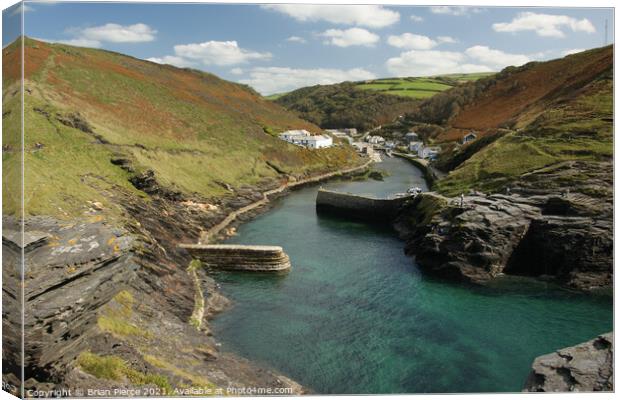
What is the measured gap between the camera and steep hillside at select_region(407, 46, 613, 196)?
4506cm

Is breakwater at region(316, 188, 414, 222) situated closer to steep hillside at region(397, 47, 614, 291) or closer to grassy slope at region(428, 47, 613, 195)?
steep hillside at region(397, 47, 614, 291)

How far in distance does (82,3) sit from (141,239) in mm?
21743

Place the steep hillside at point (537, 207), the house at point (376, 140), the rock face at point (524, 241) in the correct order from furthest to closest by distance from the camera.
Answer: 1. the house at point (376, 140)
2. the steep hillside at point (537, 207)
3. the rock face at point (524, 241)

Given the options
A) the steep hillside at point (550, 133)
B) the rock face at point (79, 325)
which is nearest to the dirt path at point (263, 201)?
the steep hillside at point (550, 133)

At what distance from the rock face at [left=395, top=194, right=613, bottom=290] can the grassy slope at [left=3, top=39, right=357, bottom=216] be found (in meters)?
27.9

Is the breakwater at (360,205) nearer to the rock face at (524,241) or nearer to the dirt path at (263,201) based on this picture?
the dirt path at (263,201)

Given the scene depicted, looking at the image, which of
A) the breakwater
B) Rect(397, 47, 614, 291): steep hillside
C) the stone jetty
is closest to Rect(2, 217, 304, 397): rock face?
the stone jetty

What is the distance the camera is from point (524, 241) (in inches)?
1581

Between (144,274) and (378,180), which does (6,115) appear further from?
(378,180)

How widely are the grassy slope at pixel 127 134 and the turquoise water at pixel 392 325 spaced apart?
14998mm

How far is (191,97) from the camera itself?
329ft

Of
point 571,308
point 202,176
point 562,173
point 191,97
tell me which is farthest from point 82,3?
point 191,97

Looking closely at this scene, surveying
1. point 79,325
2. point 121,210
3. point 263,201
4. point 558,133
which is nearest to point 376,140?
point 263,201

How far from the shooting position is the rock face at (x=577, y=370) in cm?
1909
